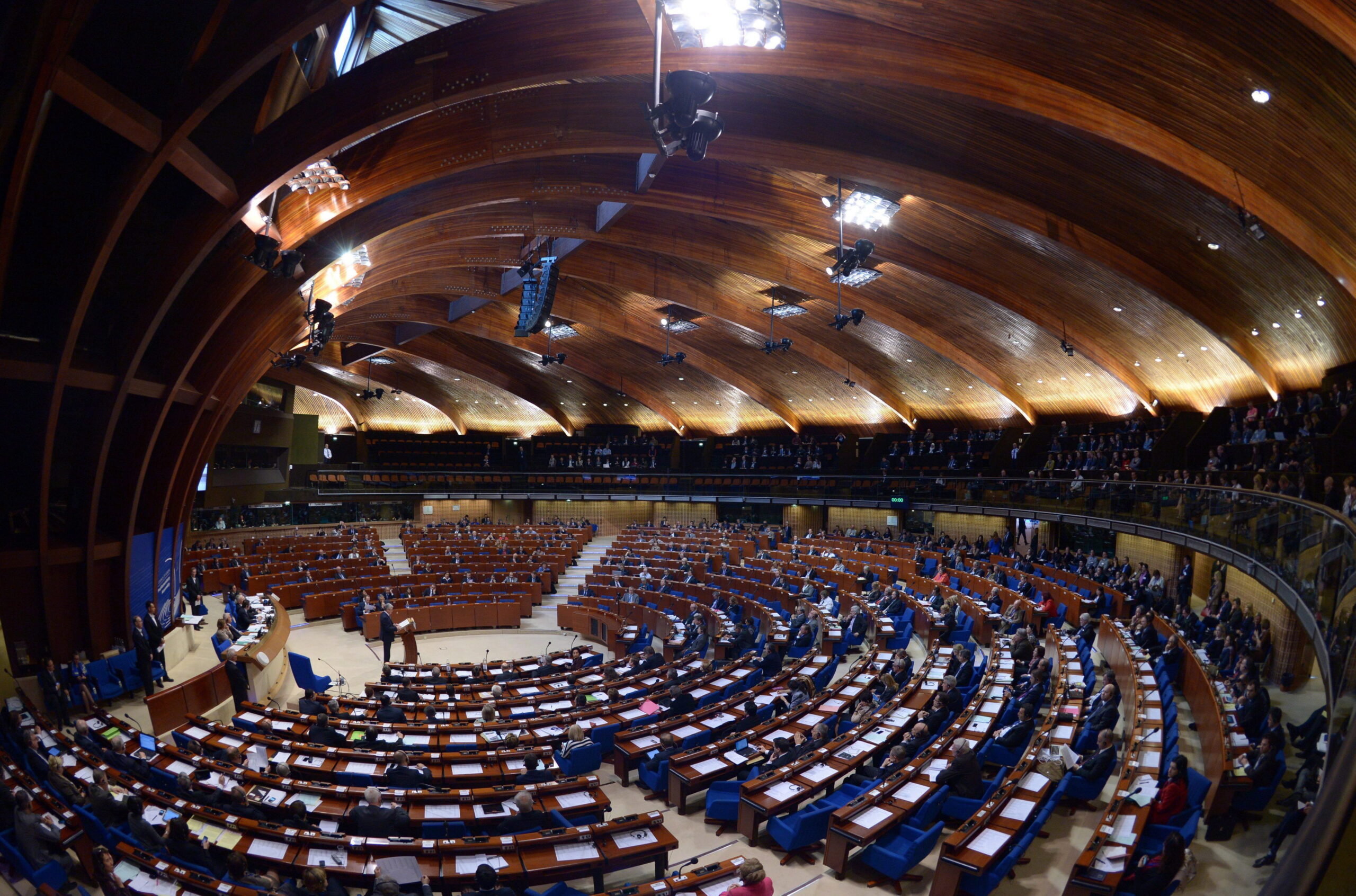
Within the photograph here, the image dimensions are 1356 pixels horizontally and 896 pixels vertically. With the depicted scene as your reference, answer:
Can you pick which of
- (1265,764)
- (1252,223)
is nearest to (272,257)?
(1265,764)

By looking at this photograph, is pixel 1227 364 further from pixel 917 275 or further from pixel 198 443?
pixel 198 443

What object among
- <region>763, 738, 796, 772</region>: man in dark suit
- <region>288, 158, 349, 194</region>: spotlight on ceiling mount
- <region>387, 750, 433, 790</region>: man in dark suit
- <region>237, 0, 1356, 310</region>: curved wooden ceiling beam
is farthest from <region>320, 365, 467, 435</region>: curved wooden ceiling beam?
<region>763, 738, 796, 772</region>: man in dark suit

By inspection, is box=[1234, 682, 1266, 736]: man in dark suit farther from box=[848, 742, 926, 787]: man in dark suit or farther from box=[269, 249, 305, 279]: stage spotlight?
box=[269, 249, 305, 279]: stage spotlight

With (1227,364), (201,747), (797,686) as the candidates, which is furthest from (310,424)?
(1227,364)

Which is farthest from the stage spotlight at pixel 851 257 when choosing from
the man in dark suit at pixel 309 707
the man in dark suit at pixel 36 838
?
the man in dark suit at pixel 36 838

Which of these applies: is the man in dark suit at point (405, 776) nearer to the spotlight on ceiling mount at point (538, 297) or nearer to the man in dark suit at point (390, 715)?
the man in dark suit at point (390, 715)

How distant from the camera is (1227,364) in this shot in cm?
1892

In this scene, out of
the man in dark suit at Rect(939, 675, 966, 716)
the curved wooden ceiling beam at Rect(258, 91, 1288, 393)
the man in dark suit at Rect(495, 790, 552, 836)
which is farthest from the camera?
the curved wooden ceiling beam at Rect(258, 91, 1288, 393)

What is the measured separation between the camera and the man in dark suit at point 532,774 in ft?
29.6

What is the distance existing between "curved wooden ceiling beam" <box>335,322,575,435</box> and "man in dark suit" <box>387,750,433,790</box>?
74.0 ft

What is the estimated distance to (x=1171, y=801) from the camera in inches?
276

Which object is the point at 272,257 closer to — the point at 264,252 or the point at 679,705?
the point at 264,252

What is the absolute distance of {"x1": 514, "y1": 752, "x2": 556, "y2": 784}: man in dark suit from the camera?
29.6 ft

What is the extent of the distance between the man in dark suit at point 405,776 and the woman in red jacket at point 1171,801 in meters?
7.91
